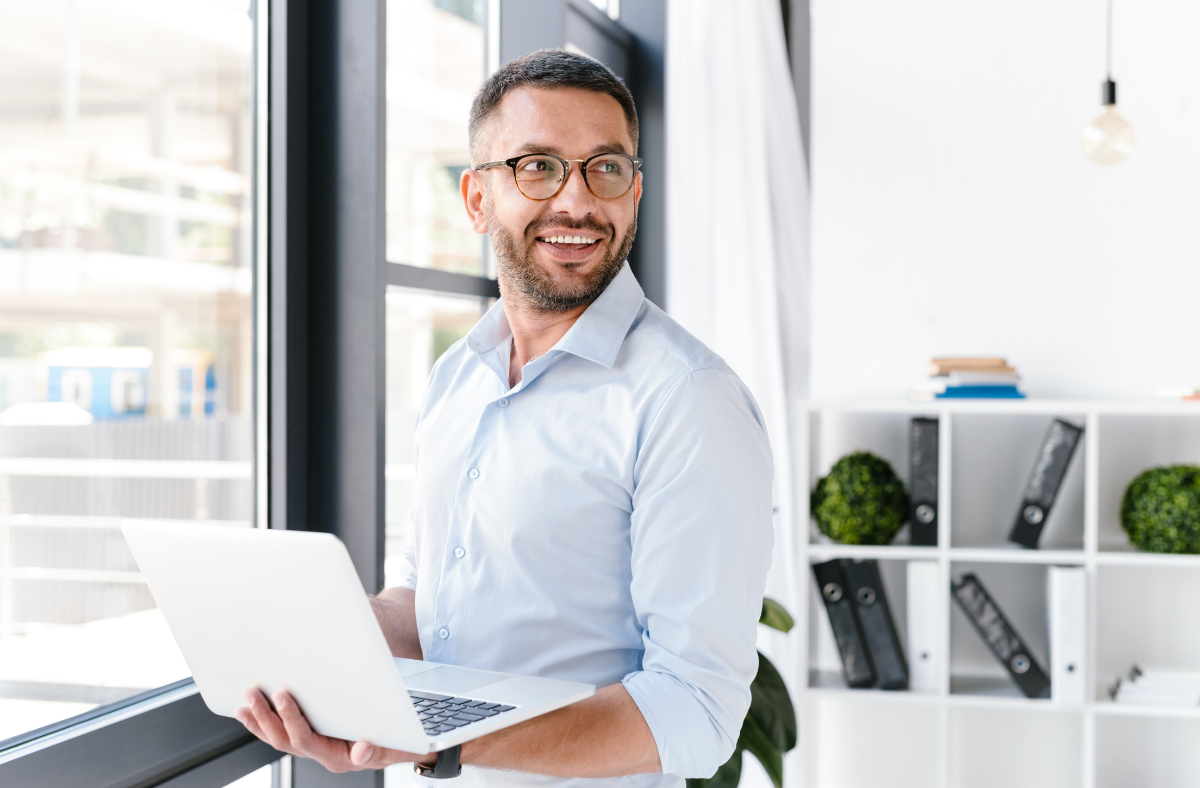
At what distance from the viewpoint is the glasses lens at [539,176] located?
1189mm

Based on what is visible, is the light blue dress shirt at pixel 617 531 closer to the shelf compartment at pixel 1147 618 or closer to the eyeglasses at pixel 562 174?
the eyeglasses at pixel 562 174

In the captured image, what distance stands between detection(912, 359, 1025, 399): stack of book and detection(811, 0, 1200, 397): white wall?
0.24 m

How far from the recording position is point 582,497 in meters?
1.11

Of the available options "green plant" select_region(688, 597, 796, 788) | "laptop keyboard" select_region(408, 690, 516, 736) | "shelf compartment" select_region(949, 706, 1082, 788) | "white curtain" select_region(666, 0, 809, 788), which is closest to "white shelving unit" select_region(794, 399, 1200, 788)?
"shelf compartment" select_region(949, 706, 1082, 788)

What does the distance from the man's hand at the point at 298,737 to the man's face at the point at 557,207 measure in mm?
540

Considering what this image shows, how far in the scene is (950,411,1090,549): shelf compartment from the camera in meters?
2.73

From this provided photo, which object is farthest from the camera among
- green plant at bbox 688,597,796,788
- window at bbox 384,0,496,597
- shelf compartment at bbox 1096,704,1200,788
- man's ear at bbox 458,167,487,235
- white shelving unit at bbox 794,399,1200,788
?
shelf compartment at bbox 1096,704,1200,788

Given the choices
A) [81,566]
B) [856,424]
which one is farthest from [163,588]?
[856,424]

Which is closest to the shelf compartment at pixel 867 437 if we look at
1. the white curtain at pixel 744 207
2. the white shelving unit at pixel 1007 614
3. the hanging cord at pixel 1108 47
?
the white shelving unit at pixel 1007 614

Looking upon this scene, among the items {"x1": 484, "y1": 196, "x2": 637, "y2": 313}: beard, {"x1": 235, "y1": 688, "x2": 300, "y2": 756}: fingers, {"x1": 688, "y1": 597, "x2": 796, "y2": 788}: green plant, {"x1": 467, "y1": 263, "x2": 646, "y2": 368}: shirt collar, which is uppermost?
{"x1": 484, "y1": 196, "x2": 637, "y2": 313}: beard

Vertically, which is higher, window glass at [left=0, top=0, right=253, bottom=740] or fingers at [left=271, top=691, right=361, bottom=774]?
window glass at [left=0, top=0, right=253, bottom=740]

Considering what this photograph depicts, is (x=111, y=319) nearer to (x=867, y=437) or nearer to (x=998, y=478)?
(x=867, y=437)

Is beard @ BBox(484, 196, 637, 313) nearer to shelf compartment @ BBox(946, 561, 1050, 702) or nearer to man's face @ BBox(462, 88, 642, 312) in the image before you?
man's face @ BBox(462, 88, 642, 312)

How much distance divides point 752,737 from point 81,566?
1.28m
